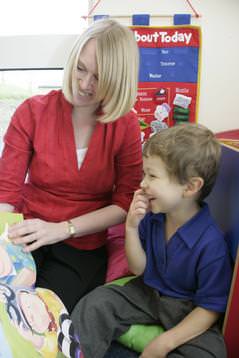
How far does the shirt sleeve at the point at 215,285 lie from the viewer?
857 millimetres

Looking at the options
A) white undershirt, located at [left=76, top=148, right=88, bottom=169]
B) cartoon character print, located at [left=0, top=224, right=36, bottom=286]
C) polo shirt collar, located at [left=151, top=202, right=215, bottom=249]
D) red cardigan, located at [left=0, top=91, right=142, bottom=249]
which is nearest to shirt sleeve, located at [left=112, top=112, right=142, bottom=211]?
red cardigan, located at [left=0, top=91, right=142, bottom=249]

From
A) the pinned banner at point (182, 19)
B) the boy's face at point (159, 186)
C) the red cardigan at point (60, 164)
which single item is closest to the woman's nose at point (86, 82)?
the red cardigan at point (60, 164)

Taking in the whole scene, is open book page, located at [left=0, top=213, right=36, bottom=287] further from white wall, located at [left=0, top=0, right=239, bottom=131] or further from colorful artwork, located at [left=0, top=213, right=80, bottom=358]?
white wall, located at [left=0, top=0, right=239, bottom=131]

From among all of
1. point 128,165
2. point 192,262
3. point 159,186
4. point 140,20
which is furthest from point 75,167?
point 140,20

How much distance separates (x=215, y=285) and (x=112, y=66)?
1.87 ft

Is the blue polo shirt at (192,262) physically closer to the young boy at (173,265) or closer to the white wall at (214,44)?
the young boy at (173,265)

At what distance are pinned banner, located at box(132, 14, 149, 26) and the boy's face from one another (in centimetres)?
68

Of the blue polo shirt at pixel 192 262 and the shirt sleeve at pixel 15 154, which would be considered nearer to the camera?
the blue polo shirt at pixel 192 262

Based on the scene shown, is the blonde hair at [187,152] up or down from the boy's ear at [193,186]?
up

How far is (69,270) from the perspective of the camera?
1.00 meters

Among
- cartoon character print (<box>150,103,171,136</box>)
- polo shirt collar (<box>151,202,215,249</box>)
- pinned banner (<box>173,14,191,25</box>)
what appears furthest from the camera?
cartoon character print (<box>150,103,171,136</box>)

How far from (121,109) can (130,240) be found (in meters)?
0.33

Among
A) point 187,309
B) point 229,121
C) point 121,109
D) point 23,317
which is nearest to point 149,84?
point 229,121

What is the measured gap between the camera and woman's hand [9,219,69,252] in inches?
34.4
